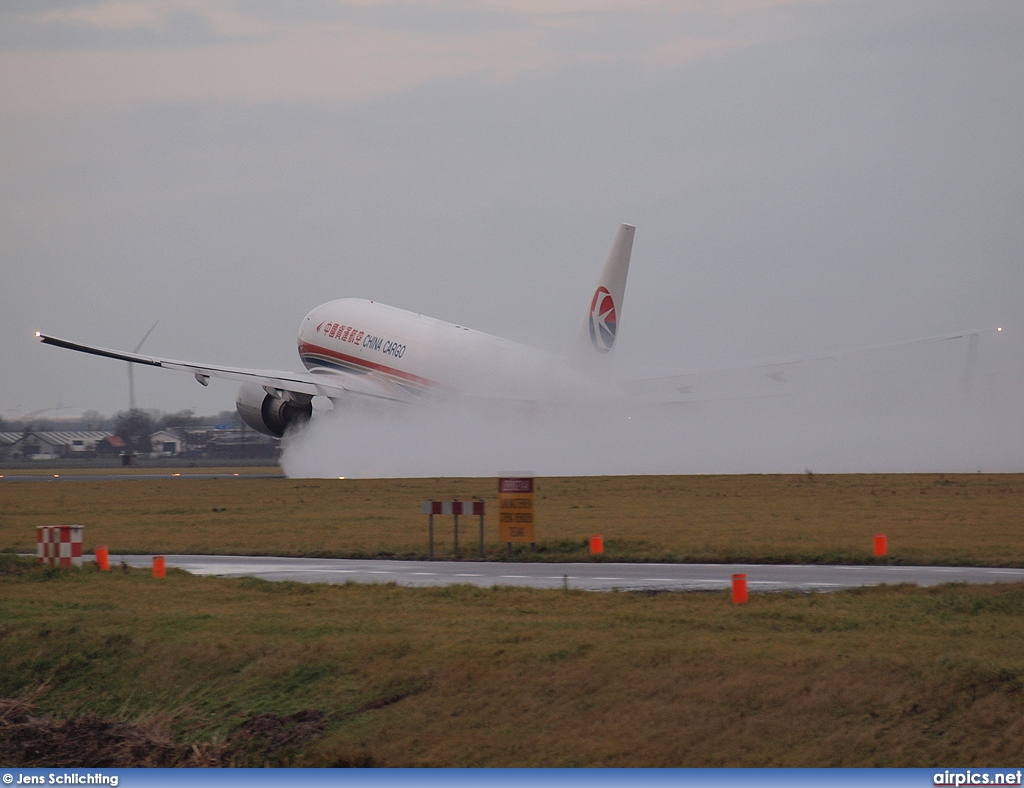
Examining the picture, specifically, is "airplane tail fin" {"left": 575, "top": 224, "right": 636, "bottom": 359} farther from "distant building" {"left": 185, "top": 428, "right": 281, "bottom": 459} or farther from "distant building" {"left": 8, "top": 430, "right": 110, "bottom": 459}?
"distant building" {"left": 8, "top": 430, "right": 110, "bottom": 459}

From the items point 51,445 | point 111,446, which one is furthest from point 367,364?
point 51,445

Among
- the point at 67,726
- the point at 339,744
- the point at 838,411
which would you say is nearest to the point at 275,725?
the point at 339,744

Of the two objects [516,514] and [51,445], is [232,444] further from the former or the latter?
[516,514]

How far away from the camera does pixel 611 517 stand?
38875 millimetres

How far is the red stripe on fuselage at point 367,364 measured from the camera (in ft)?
204

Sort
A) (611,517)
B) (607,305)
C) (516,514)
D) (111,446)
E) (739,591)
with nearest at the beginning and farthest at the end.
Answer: (739,591), (516,514), (611,517), (607,305), (111,446)

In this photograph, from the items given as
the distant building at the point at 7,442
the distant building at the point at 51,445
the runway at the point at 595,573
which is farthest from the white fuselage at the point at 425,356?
the distant building at the point at 7,442

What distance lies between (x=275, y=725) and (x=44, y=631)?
5.90 m

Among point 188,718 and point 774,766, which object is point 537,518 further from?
point 774,766

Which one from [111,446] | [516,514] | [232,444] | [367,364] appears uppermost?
[367,364]

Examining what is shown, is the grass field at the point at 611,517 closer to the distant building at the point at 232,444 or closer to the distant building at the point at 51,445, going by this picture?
the distant building at the point at 232,444

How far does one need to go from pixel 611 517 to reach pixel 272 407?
29.5 meters

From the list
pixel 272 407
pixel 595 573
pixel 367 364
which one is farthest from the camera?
pixel 367 364

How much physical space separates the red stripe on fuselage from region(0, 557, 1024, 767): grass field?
133 ft
